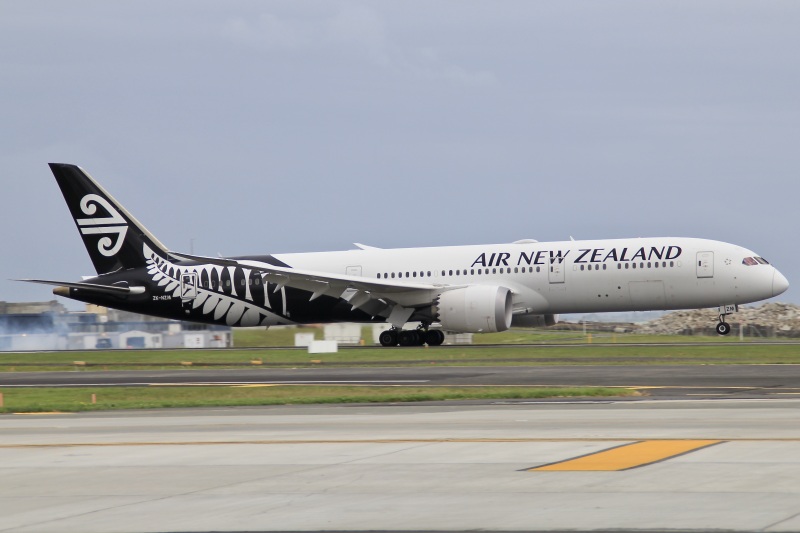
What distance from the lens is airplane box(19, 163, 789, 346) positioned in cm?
4478

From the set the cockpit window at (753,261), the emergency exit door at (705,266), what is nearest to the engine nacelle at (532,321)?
the emergency exit door at (705,266)

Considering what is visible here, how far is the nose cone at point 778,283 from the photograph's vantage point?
45000 mm

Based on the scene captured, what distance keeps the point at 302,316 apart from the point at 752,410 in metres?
32.3

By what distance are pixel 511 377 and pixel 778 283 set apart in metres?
19.2

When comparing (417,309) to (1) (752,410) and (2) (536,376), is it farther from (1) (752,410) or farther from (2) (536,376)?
(1) (752,410)

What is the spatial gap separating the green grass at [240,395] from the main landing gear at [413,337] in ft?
64.9

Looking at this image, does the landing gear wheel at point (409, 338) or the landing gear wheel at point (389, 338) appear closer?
the landing gear wheel at point (409, 338)

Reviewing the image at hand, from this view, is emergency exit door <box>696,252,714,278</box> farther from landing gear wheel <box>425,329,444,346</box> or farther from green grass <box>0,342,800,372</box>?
landing gear wheel <box>425,329,444,346</box>

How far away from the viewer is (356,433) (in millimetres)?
17812

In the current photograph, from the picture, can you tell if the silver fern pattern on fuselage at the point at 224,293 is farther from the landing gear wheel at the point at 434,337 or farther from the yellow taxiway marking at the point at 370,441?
the yellow taxiway marking at the point at 370,441

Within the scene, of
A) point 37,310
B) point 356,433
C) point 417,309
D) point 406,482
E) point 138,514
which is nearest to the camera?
point 138,514

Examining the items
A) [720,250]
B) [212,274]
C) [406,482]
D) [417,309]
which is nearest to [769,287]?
[720,250]

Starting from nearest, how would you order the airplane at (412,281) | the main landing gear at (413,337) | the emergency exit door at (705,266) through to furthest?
the emergency exit door at (705,266), the airplane at (412,281), the main landing gear at (413,337)

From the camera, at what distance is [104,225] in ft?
171
